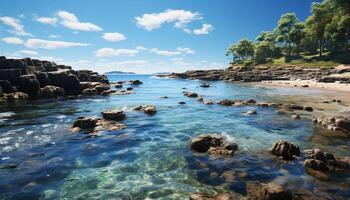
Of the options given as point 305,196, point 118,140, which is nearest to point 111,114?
point 118,140

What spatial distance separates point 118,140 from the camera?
18.6m

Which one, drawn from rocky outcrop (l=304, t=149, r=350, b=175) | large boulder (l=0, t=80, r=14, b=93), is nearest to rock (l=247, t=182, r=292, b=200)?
rocky outcrop (l=304, t=149, r=350, b=175)

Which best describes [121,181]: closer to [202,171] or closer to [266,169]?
[202,171]

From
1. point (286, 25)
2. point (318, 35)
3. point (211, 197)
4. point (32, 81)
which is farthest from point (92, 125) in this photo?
point (286, 25)

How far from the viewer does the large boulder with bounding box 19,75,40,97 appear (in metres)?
49.2

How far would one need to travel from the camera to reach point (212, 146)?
52.9 ft

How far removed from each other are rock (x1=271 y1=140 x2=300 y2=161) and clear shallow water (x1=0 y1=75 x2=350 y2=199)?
0.48 meters

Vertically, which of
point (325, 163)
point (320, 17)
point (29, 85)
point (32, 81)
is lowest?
point (325, 163)

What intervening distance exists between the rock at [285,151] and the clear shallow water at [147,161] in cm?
48

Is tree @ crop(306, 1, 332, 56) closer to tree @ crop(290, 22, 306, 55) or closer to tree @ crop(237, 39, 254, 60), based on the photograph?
tree @ crop(290, 22, 306, 55)

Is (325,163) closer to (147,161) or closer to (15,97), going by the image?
(147,161)

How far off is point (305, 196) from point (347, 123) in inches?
521

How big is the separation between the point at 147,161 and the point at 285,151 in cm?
769

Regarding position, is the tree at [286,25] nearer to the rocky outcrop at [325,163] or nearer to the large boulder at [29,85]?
the large boulder at [29,85]
